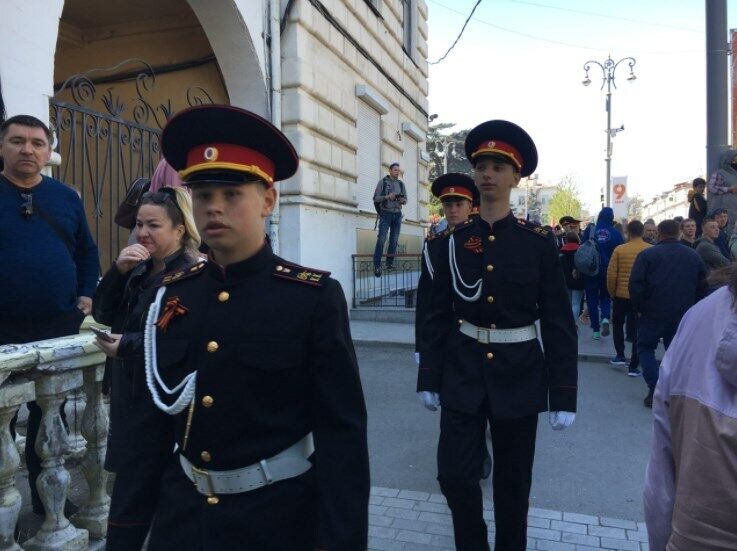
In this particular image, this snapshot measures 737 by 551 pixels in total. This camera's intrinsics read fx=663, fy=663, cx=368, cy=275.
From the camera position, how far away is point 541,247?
10.8ft

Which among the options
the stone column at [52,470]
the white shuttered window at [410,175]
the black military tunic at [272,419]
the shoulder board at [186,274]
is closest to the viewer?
the black military tunic at [272,419]

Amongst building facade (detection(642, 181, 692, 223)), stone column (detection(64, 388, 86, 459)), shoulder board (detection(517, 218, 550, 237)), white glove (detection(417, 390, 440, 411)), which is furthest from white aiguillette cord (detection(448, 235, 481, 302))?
building facade (detection(642, 181, 692, 223))

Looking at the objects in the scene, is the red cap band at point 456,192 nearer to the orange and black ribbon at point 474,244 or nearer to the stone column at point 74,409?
the orange and black ribbon at point 474,244

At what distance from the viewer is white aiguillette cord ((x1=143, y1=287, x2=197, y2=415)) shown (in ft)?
5.98

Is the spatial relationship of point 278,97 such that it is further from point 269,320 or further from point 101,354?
point 269,320

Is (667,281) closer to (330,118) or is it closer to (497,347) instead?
(497,347)

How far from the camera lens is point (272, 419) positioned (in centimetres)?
178

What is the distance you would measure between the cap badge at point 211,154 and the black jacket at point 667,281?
19.0ft

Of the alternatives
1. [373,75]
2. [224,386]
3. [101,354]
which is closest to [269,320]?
[224,386]

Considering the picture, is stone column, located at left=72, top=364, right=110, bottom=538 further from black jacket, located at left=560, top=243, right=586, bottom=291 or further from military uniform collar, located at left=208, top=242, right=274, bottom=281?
black jacket, located at left=560, top=243, right=586, bottom=291

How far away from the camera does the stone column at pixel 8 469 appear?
2.70 m

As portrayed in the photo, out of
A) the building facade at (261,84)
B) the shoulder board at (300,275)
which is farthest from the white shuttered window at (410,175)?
the shoulder board at (300,275)

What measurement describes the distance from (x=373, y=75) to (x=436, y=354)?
10425 mm

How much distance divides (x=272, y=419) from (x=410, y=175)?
14.9 meters
